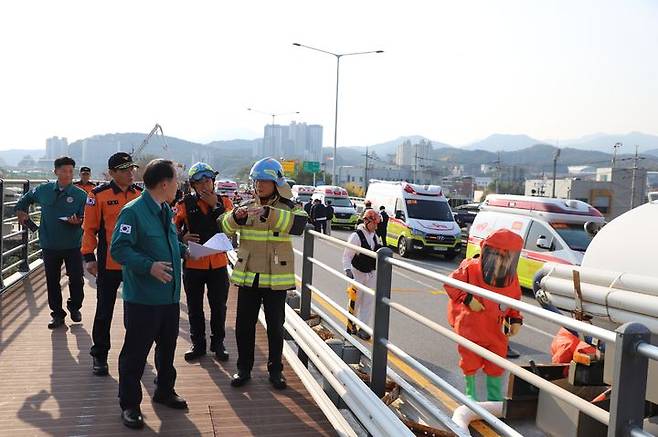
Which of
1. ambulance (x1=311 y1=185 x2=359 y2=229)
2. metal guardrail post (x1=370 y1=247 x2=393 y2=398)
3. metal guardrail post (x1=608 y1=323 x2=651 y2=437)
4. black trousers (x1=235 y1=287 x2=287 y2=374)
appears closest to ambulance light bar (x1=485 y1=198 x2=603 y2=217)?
black trousers (x1=235 y1=287 x2=287 y2=374)

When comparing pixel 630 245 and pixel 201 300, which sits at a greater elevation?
pixel 630 245

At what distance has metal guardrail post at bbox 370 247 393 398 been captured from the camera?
156 inches

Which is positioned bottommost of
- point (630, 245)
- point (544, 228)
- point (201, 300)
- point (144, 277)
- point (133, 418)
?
point (133, 418)

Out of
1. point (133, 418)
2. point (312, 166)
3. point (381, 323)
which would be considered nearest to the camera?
point (381, 323)

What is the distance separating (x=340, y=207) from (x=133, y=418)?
87.5 feet

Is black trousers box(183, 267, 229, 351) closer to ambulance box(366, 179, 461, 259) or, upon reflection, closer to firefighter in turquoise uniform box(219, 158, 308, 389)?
firefighter in turquoise uniform box(219, 158, 308, 389)

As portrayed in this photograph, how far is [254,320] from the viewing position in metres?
5.14

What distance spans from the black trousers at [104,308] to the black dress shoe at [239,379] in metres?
1.20

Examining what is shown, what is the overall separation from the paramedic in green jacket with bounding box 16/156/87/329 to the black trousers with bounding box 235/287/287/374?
2847 millimetres

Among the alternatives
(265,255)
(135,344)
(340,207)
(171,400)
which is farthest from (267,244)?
(340,207)

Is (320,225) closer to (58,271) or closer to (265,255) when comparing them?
(58,271)

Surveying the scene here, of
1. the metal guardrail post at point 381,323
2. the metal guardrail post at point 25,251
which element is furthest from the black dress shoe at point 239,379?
the metal guardrail post at point 25,251

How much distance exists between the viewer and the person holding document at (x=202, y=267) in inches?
228

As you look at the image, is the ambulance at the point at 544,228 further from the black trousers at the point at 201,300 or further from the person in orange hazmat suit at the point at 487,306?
the person in orange hazmat suit at the point at 487,306
